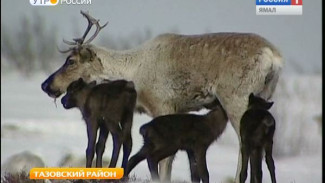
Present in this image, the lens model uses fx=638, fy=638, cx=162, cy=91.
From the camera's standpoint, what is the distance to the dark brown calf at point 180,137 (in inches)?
129

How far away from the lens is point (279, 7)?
142 inches

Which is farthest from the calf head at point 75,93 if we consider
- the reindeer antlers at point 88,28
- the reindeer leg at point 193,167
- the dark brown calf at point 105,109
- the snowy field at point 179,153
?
the reindeer leg at point 193,167

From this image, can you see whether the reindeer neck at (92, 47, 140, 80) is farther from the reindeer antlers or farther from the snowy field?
the snowy field

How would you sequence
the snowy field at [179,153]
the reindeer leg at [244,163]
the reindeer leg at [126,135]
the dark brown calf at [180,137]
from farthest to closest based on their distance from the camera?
1. the snowy field at [179,153]
2. the reindeer leg at [126,135]
3. the reindeer leg at [244,163]
4. the dark brown calf at [180,137]

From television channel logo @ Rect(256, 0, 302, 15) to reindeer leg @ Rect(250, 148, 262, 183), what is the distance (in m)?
0.80

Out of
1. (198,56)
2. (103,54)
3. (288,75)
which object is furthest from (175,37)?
(288,75)

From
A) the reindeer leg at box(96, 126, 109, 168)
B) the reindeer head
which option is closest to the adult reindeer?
the reindeer head

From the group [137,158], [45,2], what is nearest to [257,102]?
[137,158]

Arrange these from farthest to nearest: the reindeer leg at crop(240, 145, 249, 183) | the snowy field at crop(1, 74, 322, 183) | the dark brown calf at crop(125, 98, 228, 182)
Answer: the snowy field at crop(1, 74, 322, 183) < the reindeer leg at crop(240, 145, 249, 183) < the dark brown calf at crop(125, 98, 228, 182)

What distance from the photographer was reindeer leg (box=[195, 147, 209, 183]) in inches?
130

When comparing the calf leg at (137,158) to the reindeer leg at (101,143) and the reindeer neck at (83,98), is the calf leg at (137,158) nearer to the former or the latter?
the reindeer leg at (101,143)

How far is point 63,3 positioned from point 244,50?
1078 mm

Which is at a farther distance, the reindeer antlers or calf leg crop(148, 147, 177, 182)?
the reindeer antlers

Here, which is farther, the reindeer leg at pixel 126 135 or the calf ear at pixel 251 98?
the reindeer leg at pixel 126 135
